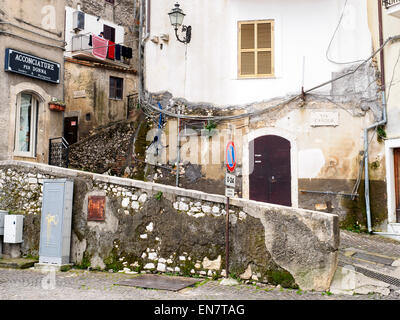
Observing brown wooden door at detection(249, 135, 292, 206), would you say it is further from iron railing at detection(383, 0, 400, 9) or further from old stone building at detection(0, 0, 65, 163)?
old stone building at detection(0, 0, 65, 163)

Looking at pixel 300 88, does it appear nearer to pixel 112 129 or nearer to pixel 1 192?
pixel 112 129

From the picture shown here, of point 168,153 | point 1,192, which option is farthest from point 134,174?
point 1,192

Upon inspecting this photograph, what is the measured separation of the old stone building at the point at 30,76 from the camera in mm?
10891

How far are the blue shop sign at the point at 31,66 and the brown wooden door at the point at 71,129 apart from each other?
8527 millimetres

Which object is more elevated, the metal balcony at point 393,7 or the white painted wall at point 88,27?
the white painted wall at point 88,27

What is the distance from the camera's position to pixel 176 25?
12.0m

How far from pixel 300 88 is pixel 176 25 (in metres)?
3.79

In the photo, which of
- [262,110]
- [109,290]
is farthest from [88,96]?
[109,290]

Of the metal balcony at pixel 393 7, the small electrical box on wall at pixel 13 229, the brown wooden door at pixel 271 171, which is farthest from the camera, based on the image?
the brown wooden door at pixel 271 171

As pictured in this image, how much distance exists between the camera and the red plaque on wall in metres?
8.53

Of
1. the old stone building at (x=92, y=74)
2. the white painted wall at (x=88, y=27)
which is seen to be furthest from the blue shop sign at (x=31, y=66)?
the white painted wall at (x=88, y=27)

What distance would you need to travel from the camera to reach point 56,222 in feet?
28.2

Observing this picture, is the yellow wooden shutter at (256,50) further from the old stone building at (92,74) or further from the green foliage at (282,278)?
the old stone building at (92,74)

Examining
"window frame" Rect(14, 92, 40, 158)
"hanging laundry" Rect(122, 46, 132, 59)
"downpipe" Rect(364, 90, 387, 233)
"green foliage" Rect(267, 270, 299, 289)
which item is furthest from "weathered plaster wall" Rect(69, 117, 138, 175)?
"hanging laundry" Rect(122, 46, 132, 59)
